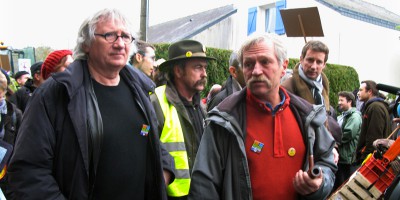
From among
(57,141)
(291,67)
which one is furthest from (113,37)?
(291,67)

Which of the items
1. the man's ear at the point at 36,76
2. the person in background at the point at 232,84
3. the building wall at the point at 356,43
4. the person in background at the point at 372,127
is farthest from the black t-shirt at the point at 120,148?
the building wall at the point at 356,43

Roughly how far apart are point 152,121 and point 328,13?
16.5 metres

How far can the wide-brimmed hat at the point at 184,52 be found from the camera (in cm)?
334

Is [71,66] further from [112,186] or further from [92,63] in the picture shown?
[112,186]

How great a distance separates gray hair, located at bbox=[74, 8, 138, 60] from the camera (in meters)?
2.33

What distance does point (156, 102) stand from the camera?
9.90ft

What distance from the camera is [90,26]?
232 cm

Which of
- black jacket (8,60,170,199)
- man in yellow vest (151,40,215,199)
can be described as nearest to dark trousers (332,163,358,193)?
man in yellow vest (151,40,215,199)

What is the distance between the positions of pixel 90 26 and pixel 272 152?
1.34 metres

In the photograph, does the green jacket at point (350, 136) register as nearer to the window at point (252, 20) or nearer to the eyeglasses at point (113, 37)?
Answer: the eyeglasses at point (113, 37)

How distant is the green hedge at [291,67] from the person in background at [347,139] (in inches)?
182

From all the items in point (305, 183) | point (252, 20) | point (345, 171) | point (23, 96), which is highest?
point (252, 20)

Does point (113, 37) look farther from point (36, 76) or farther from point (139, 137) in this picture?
point (36, 76)

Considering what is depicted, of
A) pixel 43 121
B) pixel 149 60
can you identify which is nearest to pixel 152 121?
pixel 43 121
